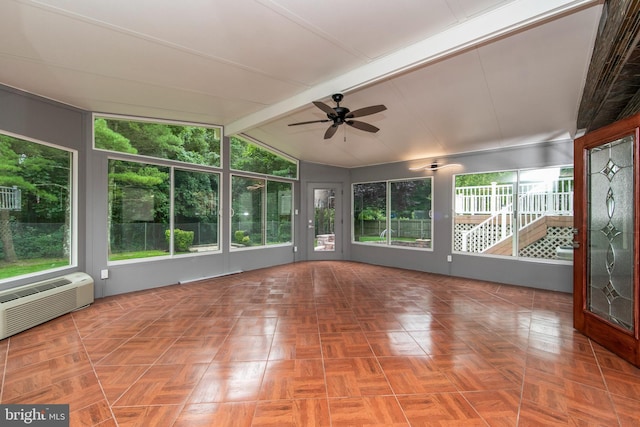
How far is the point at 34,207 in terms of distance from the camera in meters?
3.28

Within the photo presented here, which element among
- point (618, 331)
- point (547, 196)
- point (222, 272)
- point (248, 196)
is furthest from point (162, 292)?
point (547, 196)

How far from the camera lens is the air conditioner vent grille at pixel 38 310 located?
105 inches

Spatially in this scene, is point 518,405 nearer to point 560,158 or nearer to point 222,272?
point 560,158

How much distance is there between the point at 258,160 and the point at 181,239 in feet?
7.60

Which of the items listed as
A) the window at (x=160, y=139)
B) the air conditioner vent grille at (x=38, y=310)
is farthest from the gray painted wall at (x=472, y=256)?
the air conditioner vent grille at (x=38, y=310)

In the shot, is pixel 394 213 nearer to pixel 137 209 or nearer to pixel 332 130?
pixel 332 130

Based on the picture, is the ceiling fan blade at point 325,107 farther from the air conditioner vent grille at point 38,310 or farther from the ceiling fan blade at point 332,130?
the air conditioner vent grille at point 38,310

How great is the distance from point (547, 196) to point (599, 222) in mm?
2135

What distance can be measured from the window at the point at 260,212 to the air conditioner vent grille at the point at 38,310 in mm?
2624

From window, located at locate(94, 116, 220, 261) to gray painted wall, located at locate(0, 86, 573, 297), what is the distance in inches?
5.8

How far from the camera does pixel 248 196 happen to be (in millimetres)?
5883

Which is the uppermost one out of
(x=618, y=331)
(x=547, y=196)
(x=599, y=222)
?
(x=547, y=196)

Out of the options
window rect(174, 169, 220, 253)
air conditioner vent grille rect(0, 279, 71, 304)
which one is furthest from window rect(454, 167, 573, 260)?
air conditioner vent grille rect(0, 279, 71, 304)

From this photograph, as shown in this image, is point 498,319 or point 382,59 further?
point 498,319
